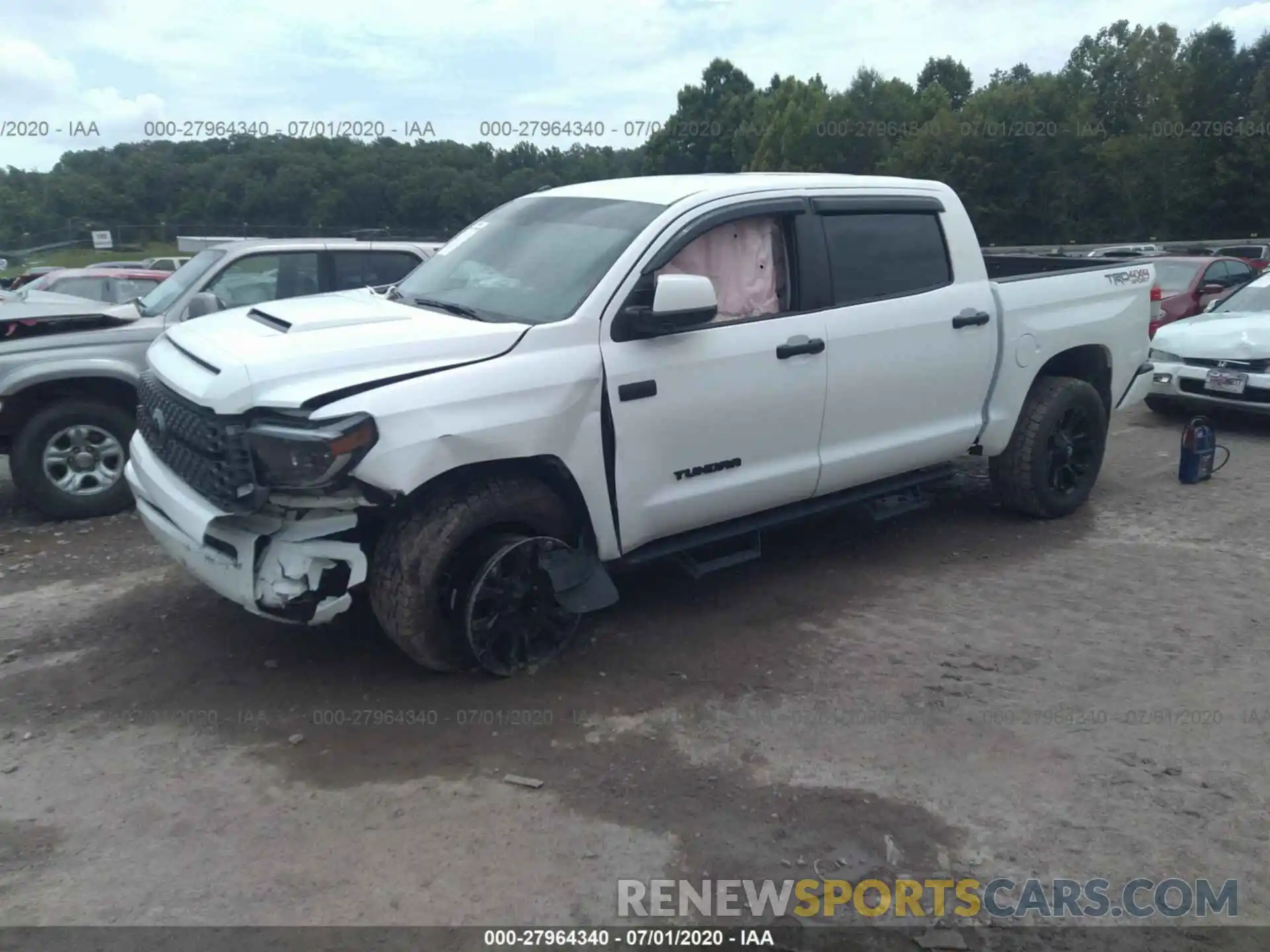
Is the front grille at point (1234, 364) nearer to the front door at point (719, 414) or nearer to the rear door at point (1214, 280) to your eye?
the rear door at point (1214, 280)

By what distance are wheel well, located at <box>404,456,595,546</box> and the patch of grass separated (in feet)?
55.6

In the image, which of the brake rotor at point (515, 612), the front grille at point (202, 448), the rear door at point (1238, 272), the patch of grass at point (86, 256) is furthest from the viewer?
the patch of grass at point (86, 256)

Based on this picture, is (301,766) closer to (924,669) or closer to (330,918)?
(330,918)

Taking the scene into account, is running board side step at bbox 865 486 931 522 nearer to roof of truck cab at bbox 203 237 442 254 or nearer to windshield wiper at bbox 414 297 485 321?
windshield wiper at bbox 414 297 485 321

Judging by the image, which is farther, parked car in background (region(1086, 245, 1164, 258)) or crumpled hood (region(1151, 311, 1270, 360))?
parked car in background (region(1086, 245, 1164, 258))

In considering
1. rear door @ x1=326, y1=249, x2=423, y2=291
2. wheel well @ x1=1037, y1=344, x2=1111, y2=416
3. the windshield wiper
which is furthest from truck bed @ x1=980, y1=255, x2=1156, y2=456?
rear door @ x1=326, y1=249, x2=423, y2=291

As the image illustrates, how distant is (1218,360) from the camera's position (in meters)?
9.05

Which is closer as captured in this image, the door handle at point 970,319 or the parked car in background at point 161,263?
the door handle at point 970,319

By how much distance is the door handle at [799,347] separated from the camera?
482cm

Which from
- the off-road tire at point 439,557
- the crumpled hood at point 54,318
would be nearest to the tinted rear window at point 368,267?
the crumpled hood at point 54,318

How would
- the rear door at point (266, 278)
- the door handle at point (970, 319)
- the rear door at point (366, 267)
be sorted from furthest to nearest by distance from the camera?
the rear door at point (366, 267) < the rear door at point (266, 278) < the door handle at point (970, 319)

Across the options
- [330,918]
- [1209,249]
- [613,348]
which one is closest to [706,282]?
[613,348]

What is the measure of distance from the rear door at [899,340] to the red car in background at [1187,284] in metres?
7.48

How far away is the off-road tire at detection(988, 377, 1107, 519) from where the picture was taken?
6.24 m
